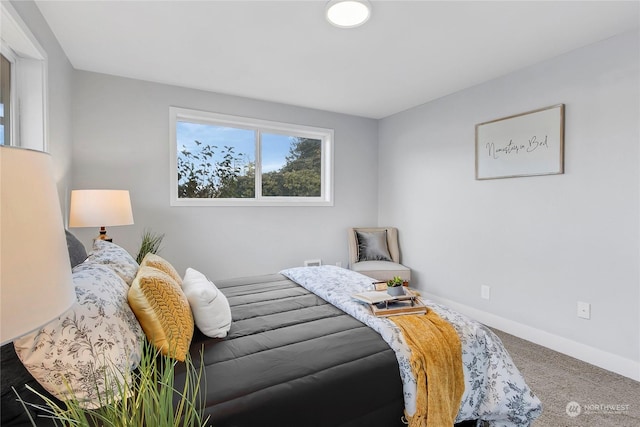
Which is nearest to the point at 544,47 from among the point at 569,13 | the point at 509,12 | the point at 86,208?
the point at 569,13

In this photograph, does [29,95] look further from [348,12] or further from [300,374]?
[300,374]

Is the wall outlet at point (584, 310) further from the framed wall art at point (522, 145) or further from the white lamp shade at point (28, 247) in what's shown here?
the white lamp shade at point (28, 247)

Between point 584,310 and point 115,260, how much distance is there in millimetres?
3251

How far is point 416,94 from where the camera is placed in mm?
3596

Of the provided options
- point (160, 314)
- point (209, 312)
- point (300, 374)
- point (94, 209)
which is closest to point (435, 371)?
point (300, 374)

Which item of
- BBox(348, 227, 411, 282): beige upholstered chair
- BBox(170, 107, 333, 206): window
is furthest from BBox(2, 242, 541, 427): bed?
BBox(348, 227, 411, 282): beige upholstered chair

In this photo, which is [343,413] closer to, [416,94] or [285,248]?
[285,248]

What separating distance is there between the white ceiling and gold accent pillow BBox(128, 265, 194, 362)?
171 centimetres

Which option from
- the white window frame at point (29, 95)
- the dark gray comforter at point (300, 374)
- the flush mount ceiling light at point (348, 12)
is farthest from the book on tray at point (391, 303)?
the white window frame at point (29, 95)

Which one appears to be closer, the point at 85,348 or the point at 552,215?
the point at 85,348

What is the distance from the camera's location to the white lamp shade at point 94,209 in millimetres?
2404

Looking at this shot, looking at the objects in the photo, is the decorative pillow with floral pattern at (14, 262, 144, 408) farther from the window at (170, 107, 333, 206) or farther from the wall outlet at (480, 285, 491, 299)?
the wall outlet at (480, 285, 491, 299)

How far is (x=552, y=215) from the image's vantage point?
2.72 metres

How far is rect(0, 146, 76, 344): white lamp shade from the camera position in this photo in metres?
0.46
